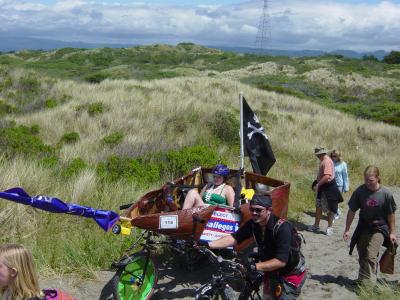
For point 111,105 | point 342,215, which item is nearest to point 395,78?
point 111,105

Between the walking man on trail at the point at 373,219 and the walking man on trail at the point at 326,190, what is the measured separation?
2.36m

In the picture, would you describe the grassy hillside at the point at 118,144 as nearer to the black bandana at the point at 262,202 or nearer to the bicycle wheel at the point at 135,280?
the bicycle wheel at the point at 135,280

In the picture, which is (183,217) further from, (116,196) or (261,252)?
(116,196)

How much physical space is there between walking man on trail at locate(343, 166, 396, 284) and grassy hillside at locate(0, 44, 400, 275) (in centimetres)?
328

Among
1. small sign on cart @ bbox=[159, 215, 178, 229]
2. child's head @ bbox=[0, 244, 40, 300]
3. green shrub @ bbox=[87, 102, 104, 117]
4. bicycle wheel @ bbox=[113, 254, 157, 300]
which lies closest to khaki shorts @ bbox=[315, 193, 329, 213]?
small sign on cart @ bbox=[159, 215, 178, 229]

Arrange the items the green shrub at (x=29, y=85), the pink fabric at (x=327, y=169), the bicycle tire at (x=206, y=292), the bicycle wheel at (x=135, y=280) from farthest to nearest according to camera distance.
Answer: the green shrub at (x=29, y=85) → the pink fabric at (x=327, y=169) → the bicycle wheel at (x=135, y=280) → the bicycle tire at (x=206, y=292)

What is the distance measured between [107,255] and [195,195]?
1509 mm

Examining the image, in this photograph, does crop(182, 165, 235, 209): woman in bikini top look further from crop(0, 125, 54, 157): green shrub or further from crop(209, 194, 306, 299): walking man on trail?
crop(0, 125, 54, 157): green shrub

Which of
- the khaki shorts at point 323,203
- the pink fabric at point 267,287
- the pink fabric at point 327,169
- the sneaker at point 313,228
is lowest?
the sneaker at point 313,228

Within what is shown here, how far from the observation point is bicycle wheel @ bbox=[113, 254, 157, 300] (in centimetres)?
567

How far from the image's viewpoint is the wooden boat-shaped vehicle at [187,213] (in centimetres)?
588

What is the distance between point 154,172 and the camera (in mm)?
10391

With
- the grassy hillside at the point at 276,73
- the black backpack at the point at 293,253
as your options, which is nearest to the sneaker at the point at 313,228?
the black backpack at the point at 293,253

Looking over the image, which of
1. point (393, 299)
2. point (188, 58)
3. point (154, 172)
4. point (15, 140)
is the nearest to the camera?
point (393, 299)
